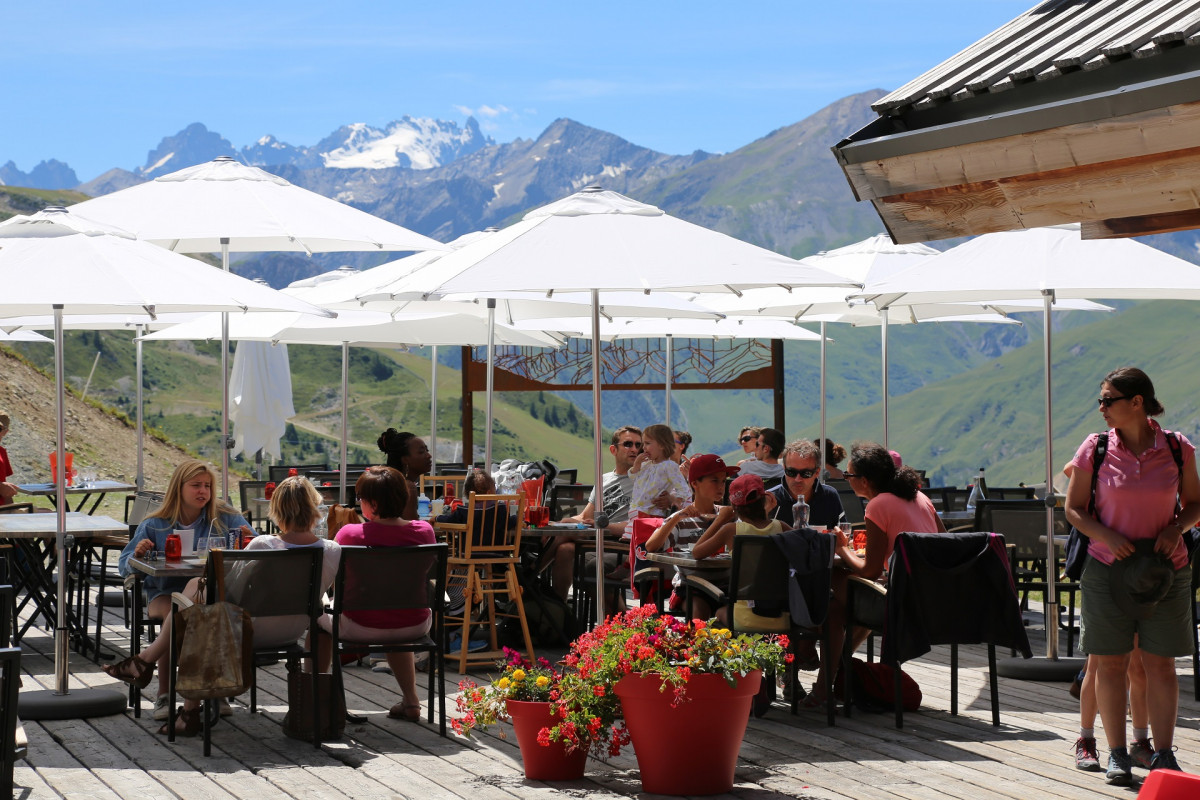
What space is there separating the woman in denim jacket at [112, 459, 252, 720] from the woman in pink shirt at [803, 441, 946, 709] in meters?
2.68

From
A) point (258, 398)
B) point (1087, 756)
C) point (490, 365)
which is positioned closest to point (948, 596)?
point (1087, 756)

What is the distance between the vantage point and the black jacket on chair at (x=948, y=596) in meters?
5.61

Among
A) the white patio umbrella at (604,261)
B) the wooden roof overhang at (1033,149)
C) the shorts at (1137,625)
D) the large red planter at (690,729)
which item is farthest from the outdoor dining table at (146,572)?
the shorts at (1137,625)

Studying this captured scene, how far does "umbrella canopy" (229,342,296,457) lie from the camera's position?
43.2 feet

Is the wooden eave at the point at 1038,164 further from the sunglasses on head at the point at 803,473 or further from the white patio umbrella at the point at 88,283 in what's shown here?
the white patio umbrella at the point at 88,283

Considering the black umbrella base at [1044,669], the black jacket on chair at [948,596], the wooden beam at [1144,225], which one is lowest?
the black umbrella base at [1044,669]

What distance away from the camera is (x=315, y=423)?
11925 centimetres

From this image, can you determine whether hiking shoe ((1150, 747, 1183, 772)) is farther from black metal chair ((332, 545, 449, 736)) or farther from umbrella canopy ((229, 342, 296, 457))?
umbrella canopy ((229, 342, 296, 457))

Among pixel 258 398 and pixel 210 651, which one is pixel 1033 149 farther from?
pixel 258 398

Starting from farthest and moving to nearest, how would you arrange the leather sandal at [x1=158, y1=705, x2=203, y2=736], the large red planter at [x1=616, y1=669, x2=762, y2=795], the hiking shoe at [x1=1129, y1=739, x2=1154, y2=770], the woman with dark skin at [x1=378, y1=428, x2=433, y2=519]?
1. the woman with dark skin at [x1=378, y1=428, x2=433, y2=519]
2. the leather sandal at [x1=158, y1=705, x2=203, y2=736]
3. the hiking shoe at [x1=1129, y1=739, x2=1154, y2=770]
4. the large red planter at [x1=616, y1=669, x2=762, y2=795]

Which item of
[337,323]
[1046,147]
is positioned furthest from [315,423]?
[1046,147]

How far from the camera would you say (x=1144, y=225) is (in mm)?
4324

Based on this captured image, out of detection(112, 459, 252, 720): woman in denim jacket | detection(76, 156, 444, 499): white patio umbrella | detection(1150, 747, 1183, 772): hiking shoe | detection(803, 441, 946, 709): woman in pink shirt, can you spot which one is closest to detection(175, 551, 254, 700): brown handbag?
detection(112, 459, 252, 720): woman in denim jacket

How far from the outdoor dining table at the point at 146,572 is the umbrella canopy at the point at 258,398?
22.9ft
